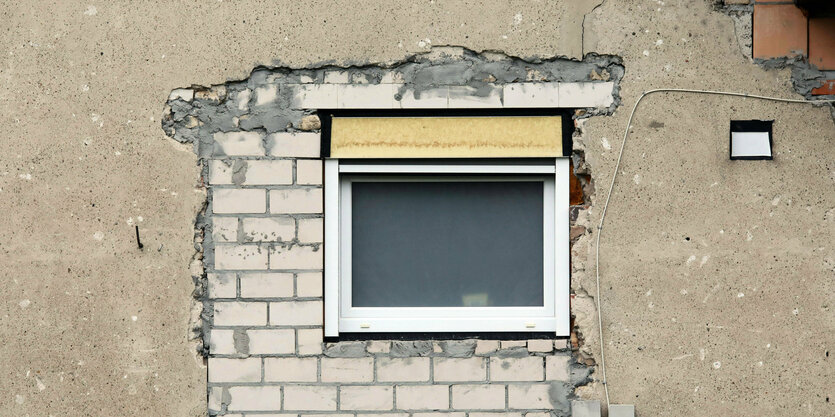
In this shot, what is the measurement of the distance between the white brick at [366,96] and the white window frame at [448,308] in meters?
0.24

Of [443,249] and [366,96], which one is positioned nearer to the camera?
[366,96]

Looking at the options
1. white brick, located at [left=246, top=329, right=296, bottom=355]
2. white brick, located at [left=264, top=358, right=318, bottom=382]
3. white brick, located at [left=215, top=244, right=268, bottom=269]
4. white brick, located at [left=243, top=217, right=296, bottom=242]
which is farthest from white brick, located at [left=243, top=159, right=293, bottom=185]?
white brick, located at [left=264, top=358, right=318, bottom=382]

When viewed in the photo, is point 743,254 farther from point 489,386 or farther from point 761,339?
point 489,386

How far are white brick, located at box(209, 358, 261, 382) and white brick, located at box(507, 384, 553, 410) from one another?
42.1 inches

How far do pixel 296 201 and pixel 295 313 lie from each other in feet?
1.55

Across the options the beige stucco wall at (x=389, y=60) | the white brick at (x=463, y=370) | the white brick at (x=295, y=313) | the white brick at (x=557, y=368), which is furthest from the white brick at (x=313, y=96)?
the white brick at (x=557, y=368)

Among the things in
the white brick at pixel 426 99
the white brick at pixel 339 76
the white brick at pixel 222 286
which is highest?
the white brick at pixel 339 76

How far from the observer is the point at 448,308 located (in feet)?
10.9

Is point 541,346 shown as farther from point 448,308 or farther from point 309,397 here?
point 309,397

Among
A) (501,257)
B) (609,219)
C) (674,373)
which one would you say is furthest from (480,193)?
(674,373)

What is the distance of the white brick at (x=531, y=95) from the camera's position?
3.22 metres

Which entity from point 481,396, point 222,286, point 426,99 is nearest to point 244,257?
point 222,286

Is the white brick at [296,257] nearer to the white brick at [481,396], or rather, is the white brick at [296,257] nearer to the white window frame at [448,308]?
the white window frame at [448,308]

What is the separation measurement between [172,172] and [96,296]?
608 millimetres
